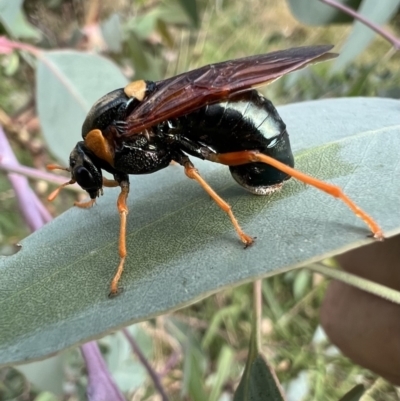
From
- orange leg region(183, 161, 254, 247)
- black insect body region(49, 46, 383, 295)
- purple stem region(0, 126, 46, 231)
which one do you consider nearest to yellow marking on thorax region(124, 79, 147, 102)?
black insect body region(49, 46, 383, 295)

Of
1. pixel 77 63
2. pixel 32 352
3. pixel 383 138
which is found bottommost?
pixel 77 63

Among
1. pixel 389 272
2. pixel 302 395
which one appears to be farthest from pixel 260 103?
pixel 302 395

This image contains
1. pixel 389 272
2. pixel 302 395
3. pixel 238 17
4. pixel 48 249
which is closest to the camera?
pixel 48 249

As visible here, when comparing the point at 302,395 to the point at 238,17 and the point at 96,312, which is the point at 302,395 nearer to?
the point at 96,312

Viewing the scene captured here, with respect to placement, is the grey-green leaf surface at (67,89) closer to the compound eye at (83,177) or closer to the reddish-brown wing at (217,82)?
the compound eye at (83,177)

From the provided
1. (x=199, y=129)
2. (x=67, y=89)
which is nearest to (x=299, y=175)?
(x=199, y=129)

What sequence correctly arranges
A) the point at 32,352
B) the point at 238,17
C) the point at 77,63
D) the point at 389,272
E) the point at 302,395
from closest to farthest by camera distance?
1. the point at 32,352
2. the point at 389,272
3. the point at 77,63
4. the point at 302,395
5. the point at 238,17

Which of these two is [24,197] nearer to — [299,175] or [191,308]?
[299,175]
